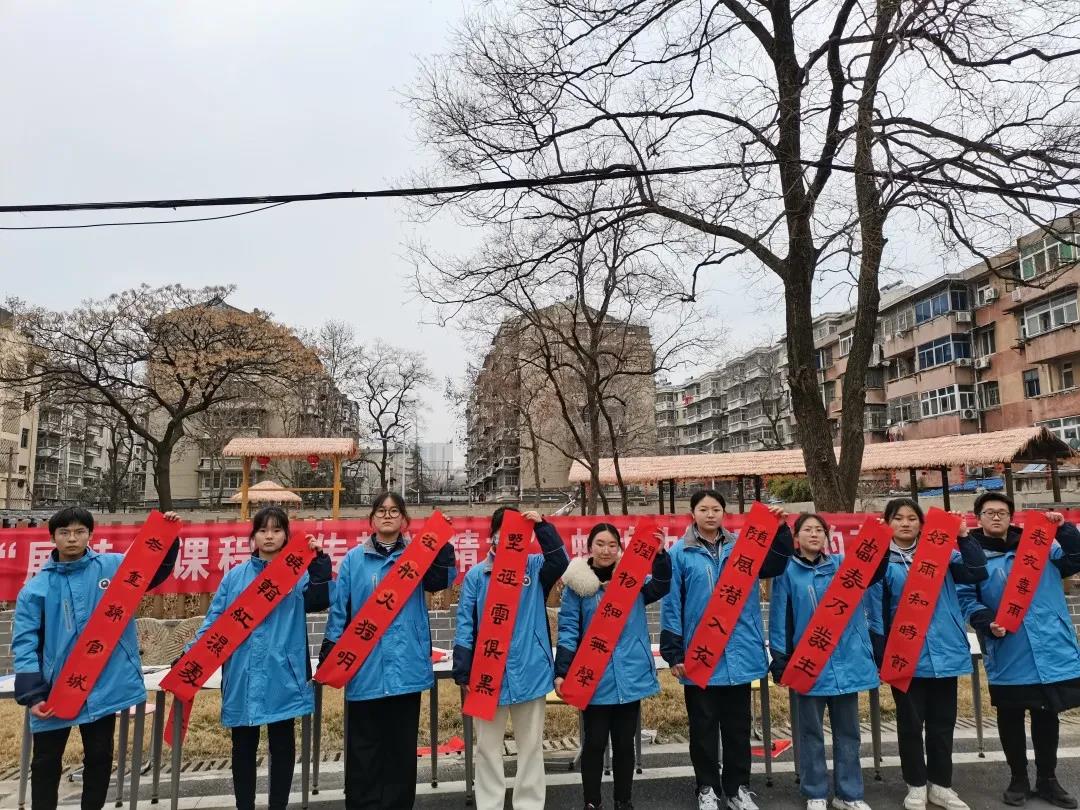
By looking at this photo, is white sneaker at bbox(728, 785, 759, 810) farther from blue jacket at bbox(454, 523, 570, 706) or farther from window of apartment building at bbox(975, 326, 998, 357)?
window of apartment building at bbox(975, 326, 998, 357)

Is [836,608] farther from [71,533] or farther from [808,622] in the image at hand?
[71,533]

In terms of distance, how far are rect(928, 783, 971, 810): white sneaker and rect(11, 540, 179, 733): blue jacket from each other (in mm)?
4290

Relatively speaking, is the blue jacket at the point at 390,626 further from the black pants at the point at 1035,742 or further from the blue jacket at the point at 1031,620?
the black pants at the point at 1035,742

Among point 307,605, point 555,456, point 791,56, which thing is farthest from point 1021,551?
point 555,456

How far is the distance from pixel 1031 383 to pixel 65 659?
36.6 metres

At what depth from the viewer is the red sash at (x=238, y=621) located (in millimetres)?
3656

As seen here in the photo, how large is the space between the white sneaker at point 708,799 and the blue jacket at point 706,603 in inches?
22.8

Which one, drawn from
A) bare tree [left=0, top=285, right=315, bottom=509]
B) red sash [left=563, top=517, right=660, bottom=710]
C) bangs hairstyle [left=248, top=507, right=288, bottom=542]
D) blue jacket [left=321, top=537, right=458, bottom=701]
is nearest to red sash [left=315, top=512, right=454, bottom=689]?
blue jacket [left=321, top=537, right=458, bottom=701]

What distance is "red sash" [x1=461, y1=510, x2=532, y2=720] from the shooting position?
144 inches

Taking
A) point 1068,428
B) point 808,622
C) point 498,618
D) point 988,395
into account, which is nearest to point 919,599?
point 808,622

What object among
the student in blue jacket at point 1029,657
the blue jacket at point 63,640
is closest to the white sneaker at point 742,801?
the student in blue jacket at point 1029,657

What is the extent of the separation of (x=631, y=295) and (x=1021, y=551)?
13785mm

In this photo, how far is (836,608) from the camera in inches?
154

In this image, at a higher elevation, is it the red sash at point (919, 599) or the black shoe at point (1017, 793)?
the red sash at point (919, 599)
